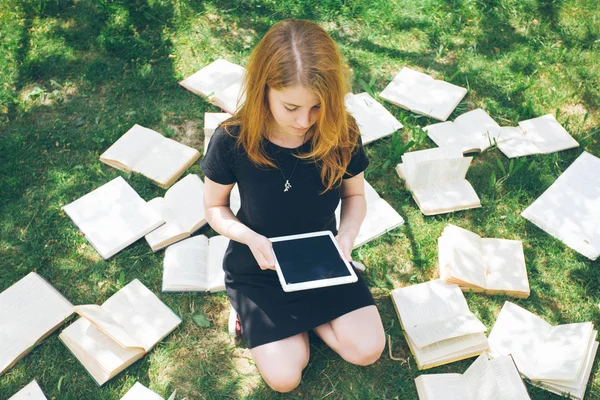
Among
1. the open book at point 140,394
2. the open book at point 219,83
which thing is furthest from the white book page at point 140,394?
the open book at point 219,83

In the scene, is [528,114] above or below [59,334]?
above

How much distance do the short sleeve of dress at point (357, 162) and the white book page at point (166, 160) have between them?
156 cm

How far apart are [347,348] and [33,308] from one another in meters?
1.87

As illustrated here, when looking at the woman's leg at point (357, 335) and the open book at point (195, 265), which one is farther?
the open book at point (195, 265)

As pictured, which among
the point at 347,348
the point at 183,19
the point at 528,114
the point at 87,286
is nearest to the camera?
the point at 347,348

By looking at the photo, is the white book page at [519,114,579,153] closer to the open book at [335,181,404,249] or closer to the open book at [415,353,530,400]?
the open book at [335,181,404,249]

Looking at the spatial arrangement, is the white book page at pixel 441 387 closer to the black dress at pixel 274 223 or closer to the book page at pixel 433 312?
the book page at pixel 433 312

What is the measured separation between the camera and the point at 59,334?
9.79 ft

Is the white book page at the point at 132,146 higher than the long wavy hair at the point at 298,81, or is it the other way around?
the long wavy hair at the point at 298,81

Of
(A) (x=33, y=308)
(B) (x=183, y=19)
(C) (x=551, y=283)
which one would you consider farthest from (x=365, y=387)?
(B) (x=183, y=19)

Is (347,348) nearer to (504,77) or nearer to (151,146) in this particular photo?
(151,146)

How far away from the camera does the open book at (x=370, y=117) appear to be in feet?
13.3

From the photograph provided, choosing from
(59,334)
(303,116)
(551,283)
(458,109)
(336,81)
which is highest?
(336,81)

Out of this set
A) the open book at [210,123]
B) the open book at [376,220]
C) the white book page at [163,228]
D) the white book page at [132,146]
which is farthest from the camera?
the open book at [210,123]
